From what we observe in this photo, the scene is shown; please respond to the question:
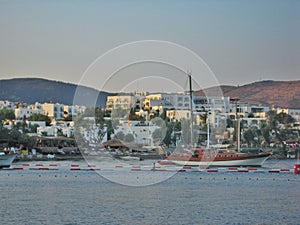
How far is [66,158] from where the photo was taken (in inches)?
3642

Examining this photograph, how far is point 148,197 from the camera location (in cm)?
4066

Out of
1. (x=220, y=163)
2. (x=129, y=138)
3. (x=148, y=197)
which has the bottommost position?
(x=148, y=197)

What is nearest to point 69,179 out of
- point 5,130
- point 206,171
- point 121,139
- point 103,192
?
point 103,192

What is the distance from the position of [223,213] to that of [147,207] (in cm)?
381

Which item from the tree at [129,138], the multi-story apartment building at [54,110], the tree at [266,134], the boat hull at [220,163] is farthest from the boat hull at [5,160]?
the multi-story apartment building at [54,110]

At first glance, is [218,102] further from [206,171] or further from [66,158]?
[206,171]

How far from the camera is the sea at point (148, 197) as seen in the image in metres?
32.3

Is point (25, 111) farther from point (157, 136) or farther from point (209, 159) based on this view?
point (209, 159)

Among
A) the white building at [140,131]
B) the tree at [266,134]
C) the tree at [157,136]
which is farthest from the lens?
the tree at [266,134]

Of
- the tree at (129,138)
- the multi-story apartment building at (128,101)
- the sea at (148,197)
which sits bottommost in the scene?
the sea at (148,197)

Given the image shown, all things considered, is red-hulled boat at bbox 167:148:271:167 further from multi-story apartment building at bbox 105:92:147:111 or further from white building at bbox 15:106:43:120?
white building at bbox 15:106:43:120

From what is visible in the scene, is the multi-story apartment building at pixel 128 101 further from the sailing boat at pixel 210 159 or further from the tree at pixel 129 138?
the sailing boat at pixel 210 159

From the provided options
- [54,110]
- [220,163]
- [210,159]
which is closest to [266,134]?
[54,110]

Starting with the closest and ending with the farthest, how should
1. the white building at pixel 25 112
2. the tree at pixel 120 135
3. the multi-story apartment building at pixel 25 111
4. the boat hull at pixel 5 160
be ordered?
the boat hull at pixel 5 160 < the tree at pixel 120 135 < the multi-story apartment building at pixel 25 111 < the white building at pixel 25 112
